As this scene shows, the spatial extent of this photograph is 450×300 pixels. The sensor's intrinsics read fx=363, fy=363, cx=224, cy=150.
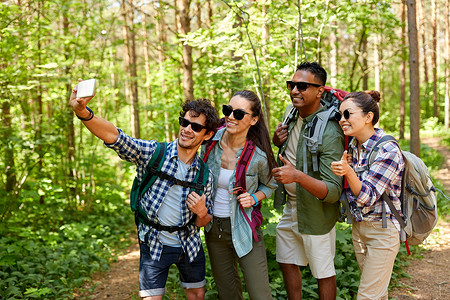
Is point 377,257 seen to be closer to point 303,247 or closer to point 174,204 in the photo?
point 303,247

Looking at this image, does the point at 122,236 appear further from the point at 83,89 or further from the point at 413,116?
the point at 413,116

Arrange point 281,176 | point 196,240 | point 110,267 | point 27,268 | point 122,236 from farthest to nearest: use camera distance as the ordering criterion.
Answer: point 122,236 < point 110,267 < point 27,268 < point 196,240 < point 281,176

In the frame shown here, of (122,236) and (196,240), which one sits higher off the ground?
(196,240)

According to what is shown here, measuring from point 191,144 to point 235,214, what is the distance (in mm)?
668

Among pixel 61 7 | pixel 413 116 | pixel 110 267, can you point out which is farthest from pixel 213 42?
pixel 413 116

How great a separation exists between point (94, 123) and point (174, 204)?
84 cm

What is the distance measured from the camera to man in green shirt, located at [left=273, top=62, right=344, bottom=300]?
283cm

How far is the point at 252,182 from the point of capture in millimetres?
2926

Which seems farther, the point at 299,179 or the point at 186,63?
the point at 186,63

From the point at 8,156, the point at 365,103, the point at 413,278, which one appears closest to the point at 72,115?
the point at 8,156

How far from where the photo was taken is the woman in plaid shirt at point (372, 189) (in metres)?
2.59

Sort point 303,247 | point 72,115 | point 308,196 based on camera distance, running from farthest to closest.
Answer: point 72,115
point 303,247
point 308,196

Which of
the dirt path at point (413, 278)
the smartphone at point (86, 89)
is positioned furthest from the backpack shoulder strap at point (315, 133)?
the dirt path at point (413, 278)

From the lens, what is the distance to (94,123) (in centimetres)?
232
